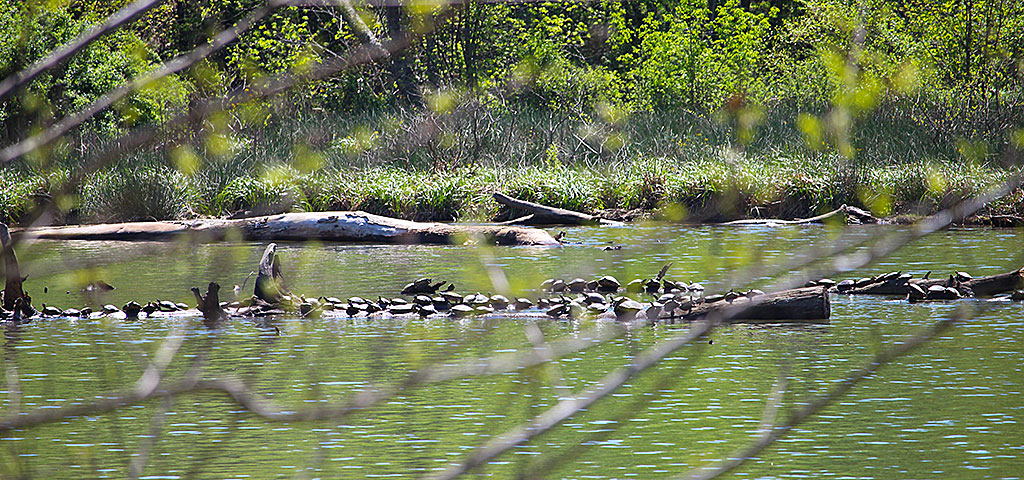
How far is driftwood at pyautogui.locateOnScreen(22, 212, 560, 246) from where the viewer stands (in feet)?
73.2

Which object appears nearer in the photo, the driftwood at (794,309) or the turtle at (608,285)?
the driftwood at (794,309)

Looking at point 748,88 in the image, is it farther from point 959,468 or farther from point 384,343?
point 959,468

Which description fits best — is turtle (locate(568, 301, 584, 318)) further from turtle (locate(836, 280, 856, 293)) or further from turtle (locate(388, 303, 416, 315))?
turtle (locate(836, 280, 856, 293))

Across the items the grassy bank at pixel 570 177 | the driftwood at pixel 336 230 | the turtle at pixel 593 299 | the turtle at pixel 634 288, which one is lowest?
the turtle at pixel 593 299

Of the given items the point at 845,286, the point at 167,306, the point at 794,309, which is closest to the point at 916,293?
the point at 845,286

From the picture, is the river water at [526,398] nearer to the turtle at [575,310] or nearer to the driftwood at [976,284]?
the driftwood at [976,284]

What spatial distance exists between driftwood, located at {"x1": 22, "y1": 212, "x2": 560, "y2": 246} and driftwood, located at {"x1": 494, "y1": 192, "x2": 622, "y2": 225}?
127 inches

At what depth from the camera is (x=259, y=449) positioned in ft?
26.6

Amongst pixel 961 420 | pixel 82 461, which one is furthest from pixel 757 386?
pixel 82 461

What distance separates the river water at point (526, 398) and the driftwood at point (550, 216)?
12.0 m

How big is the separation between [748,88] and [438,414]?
23055 millimetres

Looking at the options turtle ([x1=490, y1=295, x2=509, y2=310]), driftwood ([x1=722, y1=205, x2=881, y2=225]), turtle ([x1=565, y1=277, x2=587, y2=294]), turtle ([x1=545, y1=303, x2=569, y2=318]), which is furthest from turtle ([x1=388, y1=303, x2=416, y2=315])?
driftwood ([x1=722, y1=205, x2=881, y2=225])

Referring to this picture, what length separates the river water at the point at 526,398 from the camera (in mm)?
7598

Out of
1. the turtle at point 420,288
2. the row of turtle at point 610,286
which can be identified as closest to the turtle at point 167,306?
the turtle at point 420,288
